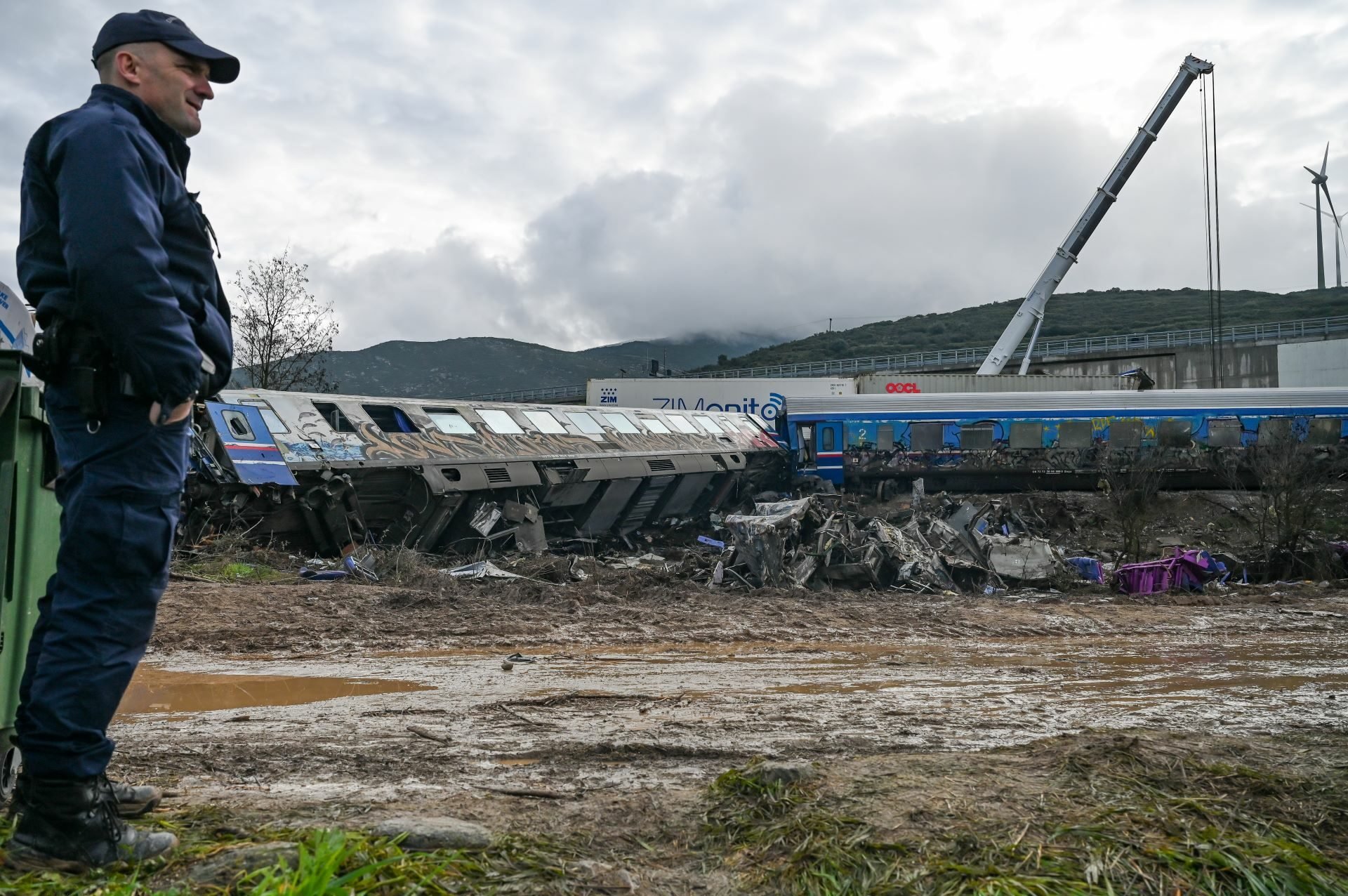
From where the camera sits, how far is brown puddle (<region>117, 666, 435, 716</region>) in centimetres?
509

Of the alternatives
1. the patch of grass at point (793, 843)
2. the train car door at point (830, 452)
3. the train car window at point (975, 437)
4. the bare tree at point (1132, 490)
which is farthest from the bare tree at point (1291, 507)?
the patch of grass at point (793, 843)

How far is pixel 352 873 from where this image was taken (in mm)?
2109

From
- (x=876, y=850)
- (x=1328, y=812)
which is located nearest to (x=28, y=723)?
(x=876, y=850)

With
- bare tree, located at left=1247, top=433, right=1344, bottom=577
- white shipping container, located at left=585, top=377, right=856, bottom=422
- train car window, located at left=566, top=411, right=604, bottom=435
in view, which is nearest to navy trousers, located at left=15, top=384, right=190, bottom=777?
bare tree, located at left=1247, top=433, right=1344, bottom=577

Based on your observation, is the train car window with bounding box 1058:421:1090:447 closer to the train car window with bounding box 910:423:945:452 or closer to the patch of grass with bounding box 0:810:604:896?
the train car window with bounding box 910:423:945:452

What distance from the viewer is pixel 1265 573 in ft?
44.8

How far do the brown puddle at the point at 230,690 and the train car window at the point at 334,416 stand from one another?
841cm

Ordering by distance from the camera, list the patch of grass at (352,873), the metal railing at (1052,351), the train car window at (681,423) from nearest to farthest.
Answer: the patch of grass at (352,873) < the train car window at (681,423) < the metal railing at (1052,351)

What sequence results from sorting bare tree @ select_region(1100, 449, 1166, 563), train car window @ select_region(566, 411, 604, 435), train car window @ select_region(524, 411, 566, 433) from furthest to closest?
train car window @ select_region(566, 411, 604, 435), train car window @ select_region(524, 411, 566, 433), bare tree @ select_region(1100, 449, 1166, 563)

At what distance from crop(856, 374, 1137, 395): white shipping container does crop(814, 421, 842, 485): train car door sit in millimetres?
9774

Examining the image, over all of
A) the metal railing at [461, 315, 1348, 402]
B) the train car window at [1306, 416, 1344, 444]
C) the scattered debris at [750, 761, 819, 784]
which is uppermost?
the metal railing at [461, 315, 1348, 402]

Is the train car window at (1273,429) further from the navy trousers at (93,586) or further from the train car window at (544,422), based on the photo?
the navy trousers at (93,586)

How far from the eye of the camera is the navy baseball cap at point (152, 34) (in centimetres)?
261

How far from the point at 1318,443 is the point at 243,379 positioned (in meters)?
32.0
